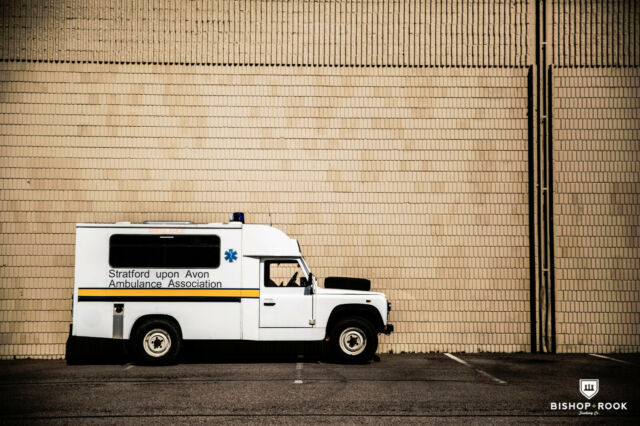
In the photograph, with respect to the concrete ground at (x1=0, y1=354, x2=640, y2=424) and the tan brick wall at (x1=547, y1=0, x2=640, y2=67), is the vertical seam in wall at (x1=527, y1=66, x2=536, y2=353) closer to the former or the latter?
the tan brick wall at (x1=547, y1=0, x2=640, y2=67)

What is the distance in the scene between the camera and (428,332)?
13125mm

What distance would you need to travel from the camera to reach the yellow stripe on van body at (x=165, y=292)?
36.1ft

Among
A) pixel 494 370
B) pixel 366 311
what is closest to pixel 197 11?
pixel 366 311

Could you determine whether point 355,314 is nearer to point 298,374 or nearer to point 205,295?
point 298,374

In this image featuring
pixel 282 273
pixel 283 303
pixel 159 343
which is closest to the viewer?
pixel 159 343

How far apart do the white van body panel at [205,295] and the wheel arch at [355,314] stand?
7cm

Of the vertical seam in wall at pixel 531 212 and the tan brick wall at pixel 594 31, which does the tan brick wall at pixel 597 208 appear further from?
the vertical seam in wall at pixel 531 212

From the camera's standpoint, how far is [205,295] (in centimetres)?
1117

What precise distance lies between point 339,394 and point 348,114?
7.15m

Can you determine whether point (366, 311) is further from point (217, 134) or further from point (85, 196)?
point (85, 196)

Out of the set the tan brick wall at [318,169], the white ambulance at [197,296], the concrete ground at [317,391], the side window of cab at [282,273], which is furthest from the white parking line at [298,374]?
the tan brick wall at [318,169]

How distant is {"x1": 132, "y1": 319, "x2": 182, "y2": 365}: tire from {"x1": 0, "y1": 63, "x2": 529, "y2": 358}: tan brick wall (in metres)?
2.90

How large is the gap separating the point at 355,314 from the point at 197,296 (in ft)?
9.98

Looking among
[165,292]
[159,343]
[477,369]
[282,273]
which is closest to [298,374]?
[282,273]
